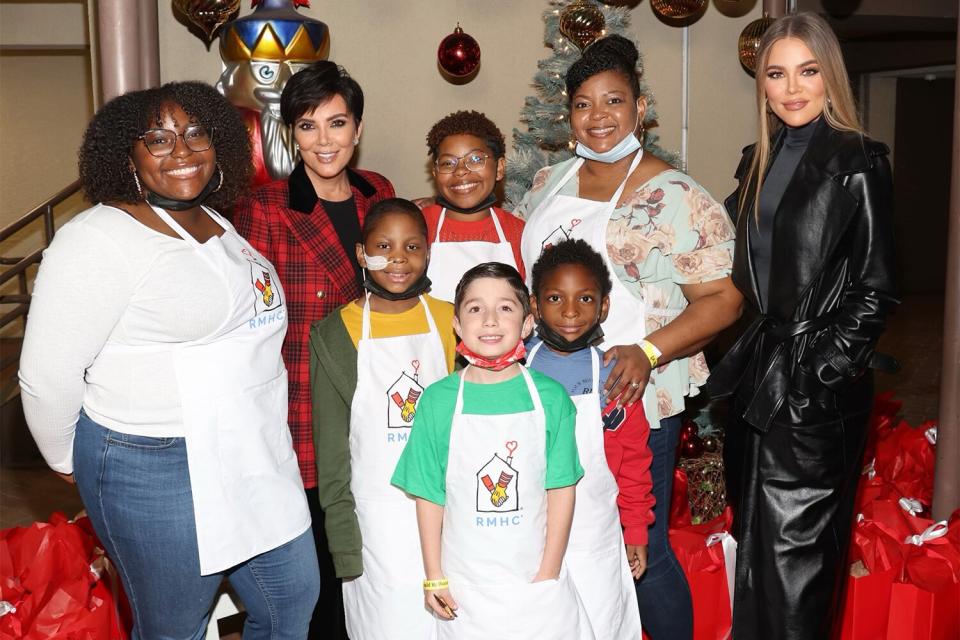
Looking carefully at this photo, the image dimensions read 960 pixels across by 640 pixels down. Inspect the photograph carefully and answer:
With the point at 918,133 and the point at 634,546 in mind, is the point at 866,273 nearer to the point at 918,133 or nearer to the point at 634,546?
the point at 634,546

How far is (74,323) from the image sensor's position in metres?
1.95

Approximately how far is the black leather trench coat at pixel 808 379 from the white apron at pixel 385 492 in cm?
91

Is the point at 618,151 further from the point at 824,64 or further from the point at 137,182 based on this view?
the point at 137,182

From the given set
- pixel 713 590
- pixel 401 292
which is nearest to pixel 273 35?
pixel 401 292

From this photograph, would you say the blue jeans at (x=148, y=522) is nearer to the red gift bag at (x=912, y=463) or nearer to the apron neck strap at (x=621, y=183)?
the apron neck strap at (x=621, y=183)

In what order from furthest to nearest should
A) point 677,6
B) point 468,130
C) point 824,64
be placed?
point 677,6 → point 468,130 → point 824,64

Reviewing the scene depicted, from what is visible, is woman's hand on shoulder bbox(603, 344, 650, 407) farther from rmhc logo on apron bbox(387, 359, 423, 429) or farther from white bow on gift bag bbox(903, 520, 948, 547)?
white bow on gift bag bbox(903, 520, 948, 547)

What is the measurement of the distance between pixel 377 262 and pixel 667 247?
2.64 ft

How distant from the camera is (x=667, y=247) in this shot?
2.62m

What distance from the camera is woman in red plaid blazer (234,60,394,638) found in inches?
105

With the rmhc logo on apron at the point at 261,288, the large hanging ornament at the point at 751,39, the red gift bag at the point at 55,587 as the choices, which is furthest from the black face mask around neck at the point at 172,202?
the large hanging ornament at the point at 751,39

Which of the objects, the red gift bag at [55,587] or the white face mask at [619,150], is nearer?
the white face mask at [619,150]

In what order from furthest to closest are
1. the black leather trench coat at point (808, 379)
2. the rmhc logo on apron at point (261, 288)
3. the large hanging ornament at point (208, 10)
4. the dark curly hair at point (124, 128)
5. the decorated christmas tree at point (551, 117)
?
1. the decorated christmas tree at point (551, 117)
2. the large hanging ornament at point (208, 10)
3. the black leather trench coat at point (808, 379)
4. the rmhc logo on apron at point (261, 288)
5. the dark curly hair at point (124, 128)

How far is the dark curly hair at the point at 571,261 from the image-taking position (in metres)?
2.52
